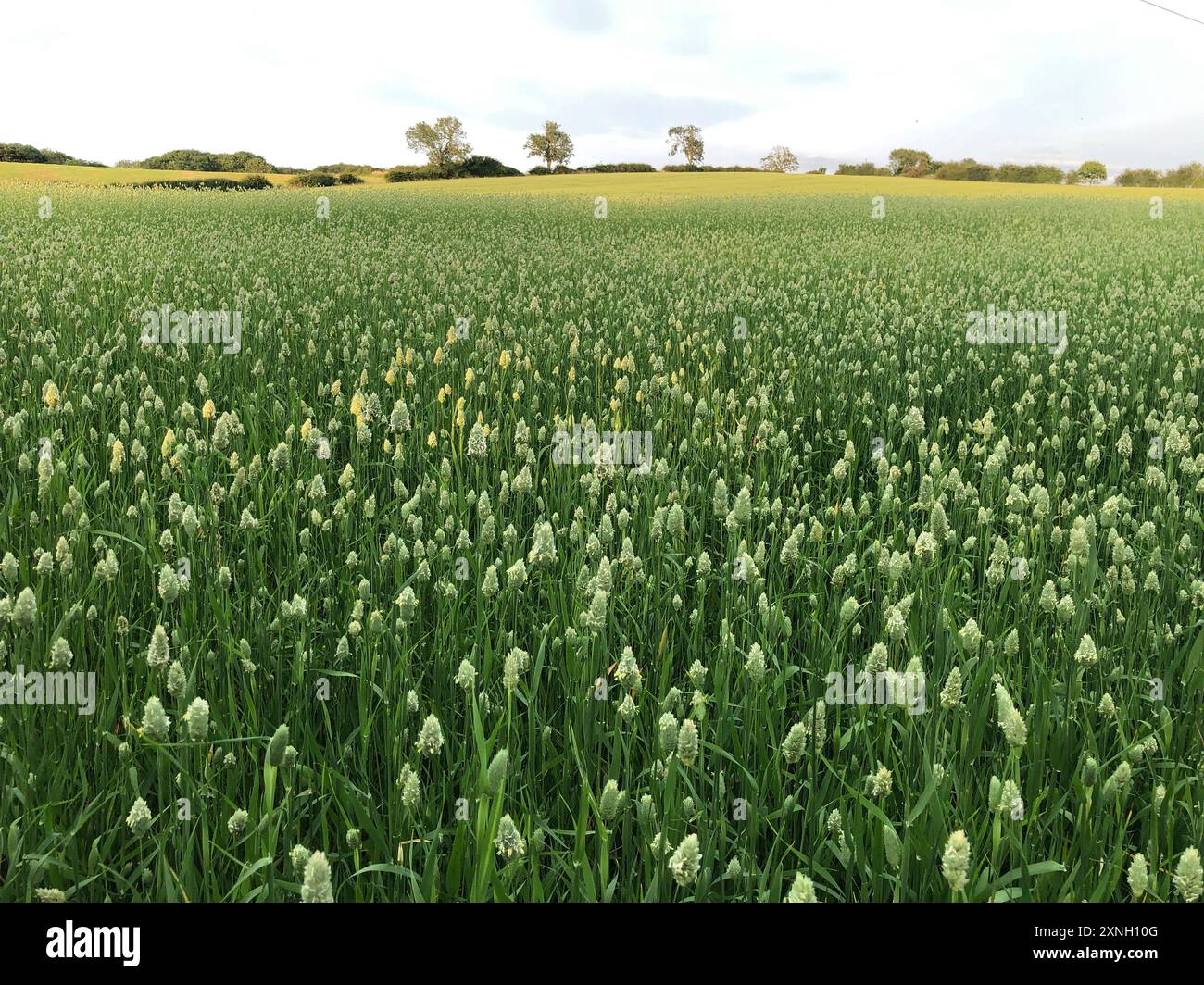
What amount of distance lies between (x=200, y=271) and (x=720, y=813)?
11.7 meters

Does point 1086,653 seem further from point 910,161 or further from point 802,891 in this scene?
point 910,161

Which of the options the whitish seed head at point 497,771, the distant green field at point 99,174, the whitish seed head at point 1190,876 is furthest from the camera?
the distant green field at point 99,174

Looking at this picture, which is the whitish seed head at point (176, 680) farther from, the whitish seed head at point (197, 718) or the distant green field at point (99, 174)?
the distant green field at point (99, 174)

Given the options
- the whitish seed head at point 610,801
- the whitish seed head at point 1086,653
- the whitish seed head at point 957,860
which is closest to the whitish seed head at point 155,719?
the whitish seed head at point 610,801

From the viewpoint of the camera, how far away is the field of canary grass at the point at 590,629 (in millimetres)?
2176

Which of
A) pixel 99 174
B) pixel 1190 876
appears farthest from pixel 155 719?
pixel 99 174

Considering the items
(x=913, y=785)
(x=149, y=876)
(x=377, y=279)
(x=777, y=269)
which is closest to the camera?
(x=149, y=876)

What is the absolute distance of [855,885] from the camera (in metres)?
2.28

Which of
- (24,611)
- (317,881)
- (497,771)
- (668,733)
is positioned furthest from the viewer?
(24,611)

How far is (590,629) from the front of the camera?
2.81 meters
